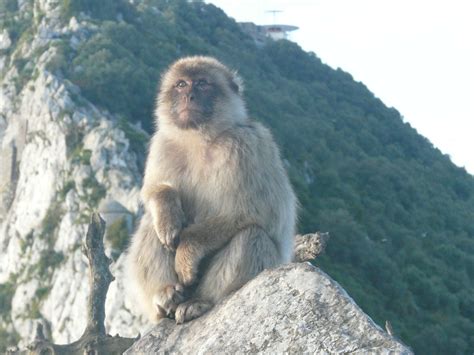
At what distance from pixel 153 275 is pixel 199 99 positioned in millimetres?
1247

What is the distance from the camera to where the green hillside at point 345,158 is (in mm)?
50594

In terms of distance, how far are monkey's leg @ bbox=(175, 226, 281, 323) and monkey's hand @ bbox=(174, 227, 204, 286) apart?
80mm

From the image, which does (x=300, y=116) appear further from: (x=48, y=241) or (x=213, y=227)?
(x=213, y=227)

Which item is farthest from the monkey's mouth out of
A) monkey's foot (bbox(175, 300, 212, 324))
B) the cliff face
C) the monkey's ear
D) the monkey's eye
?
the cliff face

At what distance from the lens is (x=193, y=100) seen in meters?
7.40

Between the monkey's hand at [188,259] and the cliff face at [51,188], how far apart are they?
101ft

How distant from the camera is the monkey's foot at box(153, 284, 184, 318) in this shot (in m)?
6.68

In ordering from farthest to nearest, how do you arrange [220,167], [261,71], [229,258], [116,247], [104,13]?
[261,71] → [104,13] → [116,247] → [220,167] → [229,258]

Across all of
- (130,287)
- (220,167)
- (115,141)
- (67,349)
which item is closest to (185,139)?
(220,167)

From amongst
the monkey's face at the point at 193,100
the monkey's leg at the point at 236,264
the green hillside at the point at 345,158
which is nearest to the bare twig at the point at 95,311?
the monkey's face at the point at 193,100

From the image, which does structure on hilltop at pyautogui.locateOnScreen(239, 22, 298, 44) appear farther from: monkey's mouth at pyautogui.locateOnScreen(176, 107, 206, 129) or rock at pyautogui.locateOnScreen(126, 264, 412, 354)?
rock at pyautogui.locateOnScreen(126, 264, 412, 354)

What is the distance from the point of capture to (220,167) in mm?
7117

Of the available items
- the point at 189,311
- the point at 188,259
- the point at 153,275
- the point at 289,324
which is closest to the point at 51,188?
the point at 153,275

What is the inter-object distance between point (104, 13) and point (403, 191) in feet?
62.8
